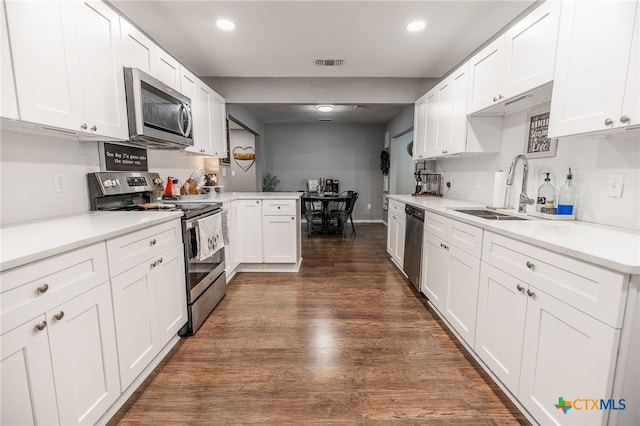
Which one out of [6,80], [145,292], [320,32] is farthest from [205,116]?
[145,292]

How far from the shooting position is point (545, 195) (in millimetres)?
1944

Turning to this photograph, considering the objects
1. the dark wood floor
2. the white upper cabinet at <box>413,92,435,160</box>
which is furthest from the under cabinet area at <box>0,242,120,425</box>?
the white upper cabinet at <box>413,92,435,160</box>

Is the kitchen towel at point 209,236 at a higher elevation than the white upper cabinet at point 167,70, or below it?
below

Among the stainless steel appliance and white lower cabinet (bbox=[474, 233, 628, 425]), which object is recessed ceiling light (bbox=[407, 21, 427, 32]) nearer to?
white lower cabinet (bbox=[474, 233, 628, 425])

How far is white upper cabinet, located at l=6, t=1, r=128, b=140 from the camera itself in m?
1.22

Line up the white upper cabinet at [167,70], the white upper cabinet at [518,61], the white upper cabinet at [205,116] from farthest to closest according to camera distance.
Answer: the white upper cabinet at [205,116] → the white upper cabinet at [167,70] → the white upper cabinet at [518,61]

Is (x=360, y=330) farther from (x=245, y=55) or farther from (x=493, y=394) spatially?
(x=245, y=55)

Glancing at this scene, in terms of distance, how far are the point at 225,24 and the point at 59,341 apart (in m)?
2.58

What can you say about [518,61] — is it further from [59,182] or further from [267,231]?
[59,182]

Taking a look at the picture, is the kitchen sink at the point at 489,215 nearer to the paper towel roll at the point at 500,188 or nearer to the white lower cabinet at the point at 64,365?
the paper towel roll at the point at 500,188

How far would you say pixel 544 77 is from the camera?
163 cm

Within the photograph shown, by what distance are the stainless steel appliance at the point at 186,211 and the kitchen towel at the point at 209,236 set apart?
4 centimetres

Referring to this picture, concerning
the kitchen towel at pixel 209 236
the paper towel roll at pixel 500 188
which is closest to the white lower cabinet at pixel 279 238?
the kitchen towel at pixel 209 236

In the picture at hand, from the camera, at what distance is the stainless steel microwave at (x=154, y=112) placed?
6.11ft
